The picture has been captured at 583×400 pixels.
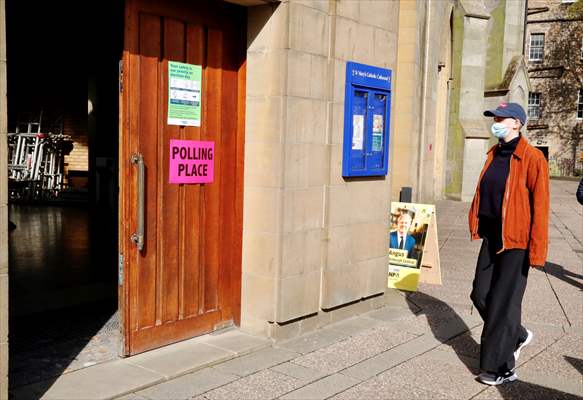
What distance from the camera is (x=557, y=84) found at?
42.1 metres

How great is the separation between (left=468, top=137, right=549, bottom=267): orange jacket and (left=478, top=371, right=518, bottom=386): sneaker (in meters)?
0.87

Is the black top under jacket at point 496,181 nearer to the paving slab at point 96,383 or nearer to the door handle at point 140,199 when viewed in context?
the door handle at point 140,199

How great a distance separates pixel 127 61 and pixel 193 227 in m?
1.42

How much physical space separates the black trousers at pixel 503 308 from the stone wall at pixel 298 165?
163 centimetres

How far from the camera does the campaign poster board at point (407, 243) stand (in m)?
7.41

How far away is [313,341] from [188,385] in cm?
149

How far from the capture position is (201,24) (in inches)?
208

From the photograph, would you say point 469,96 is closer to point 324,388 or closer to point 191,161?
point 191,161

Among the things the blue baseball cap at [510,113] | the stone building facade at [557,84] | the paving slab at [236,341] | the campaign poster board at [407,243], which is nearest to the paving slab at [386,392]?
the paving slab at [236,341]

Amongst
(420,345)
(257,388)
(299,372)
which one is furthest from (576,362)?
(257,388)

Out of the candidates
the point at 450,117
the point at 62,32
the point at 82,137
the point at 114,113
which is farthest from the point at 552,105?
the point at 114,113

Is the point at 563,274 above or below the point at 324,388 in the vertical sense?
below

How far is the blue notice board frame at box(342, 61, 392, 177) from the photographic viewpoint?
6.09m

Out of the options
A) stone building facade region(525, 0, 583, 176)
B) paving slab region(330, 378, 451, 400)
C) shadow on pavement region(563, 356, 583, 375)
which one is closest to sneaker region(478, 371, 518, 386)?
paving slab region(330, 378, 451, 400)
